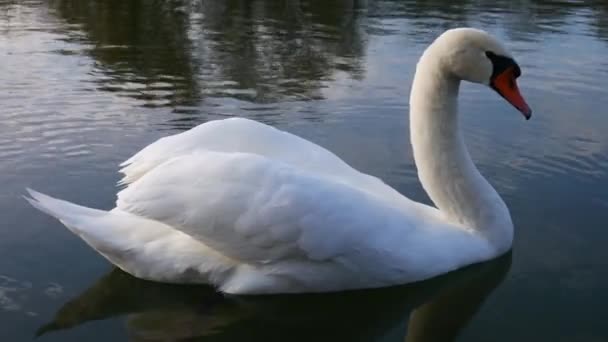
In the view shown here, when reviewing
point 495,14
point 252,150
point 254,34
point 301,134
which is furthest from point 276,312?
point 495,14

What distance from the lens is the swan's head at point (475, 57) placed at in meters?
5.02

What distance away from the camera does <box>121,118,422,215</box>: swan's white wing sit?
504 centimetres

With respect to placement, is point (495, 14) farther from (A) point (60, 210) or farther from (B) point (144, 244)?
(A) point (60, 210)

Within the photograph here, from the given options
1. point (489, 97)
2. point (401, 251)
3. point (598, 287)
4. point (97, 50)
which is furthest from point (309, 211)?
point (97, 50)

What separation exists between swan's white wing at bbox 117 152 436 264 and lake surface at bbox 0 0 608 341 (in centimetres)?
39

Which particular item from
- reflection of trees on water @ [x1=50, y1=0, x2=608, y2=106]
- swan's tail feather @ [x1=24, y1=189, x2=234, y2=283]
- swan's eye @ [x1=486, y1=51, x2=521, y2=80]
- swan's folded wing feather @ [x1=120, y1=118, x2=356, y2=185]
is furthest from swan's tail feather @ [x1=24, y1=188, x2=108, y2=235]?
reflection of trees on water @ [x1=50, y1=0, x2=608, y2=106]

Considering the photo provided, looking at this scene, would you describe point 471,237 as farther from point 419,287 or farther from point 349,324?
point 349,324

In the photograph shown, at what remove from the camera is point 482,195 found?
209 inches

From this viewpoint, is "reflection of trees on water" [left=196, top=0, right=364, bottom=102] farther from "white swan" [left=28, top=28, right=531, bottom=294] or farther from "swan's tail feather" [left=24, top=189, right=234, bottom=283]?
"swan's tail feather" [left=24, top=189, right=234, bottom=283]

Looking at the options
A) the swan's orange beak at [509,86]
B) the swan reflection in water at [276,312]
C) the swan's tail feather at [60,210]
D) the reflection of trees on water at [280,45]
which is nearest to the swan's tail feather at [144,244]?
the swan's tail feather at [60,210]

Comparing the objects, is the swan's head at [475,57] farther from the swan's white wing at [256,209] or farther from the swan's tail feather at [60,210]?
the swan's tail feather at [60,210]

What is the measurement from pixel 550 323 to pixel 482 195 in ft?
3.54

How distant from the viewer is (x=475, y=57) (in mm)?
5031

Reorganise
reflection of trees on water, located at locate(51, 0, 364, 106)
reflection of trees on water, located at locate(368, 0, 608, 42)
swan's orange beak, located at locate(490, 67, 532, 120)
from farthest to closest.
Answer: reflection of trees on water, located at locate(368, 0, 608, 42) → reflection of trees on water, located at locate(51, 0, 364, 106) → swan's orange beak, located at locate(490, 67, 532, 120)
